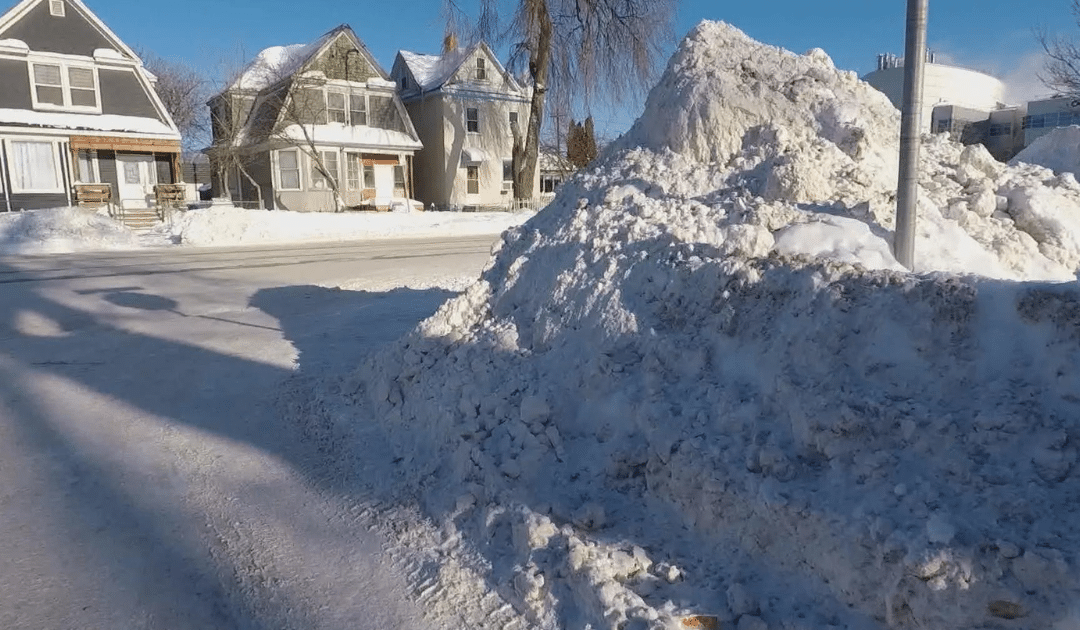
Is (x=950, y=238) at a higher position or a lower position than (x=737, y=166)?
lower

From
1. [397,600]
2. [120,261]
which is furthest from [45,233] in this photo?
[397,600]

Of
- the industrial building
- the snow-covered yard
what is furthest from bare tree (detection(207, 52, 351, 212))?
the industrial building

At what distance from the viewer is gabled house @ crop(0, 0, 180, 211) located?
80.1 feet

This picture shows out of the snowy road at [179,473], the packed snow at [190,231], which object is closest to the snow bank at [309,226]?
the packed snow at [190,231]

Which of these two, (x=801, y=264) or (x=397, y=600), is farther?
(x=801, y=264)

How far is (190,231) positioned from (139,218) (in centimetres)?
615

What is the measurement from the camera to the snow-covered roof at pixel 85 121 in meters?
24.2

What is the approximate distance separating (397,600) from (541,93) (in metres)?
25.1

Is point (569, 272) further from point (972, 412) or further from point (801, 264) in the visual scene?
point (972, 412)

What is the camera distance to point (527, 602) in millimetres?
3039

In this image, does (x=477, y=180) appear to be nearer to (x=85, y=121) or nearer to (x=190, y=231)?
(x=85, y=121)

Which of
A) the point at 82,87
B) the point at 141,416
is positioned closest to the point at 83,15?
the point at 82,87

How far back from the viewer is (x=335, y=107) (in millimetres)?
31266

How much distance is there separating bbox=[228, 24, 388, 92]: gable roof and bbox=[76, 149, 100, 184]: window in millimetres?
7274
